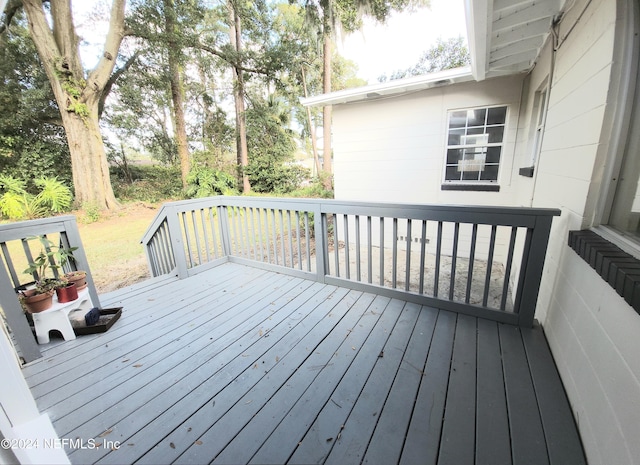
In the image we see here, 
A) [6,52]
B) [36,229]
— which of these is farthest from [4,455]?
[6,52]

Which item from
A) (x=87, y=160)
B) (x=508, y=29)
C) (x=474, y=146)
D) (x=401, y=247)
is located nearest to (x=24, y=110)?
(x=87, y=160)

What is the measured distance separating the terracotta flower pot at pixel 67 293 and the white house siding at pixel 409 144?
14.3ft

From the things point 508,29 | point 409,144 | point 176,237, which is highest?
point 508,29

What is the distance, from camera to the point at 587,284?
1321 millimetres

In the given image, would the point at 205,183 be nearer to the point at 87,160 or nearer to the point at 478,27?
the point at 87,160

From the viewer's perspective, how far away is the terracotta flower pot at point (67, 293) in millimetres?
1975

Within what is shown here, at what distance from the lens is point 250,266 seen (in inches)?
135

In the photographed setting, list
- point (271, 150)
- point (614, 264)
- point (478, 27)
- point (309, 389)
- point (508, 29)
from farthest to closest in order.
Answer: point (271, 150), point (508, 29), point (478, 27), point (309, 389), point (614, 264)

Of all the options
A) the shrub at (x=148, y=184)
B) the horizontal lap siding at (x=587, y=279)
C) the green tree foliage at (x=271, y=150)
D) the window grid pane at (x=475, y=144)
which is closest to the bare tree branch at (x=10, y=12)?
the shrub at (x=148, y=184)

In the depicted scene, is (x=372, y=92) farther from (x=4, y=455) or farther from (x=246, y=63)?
(x=246, y=63)

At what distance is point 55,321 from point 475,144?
5.39 m

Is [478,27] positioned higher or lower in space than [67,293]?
higher

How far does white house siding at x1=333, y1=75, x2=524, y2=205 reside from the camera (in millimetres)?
3916

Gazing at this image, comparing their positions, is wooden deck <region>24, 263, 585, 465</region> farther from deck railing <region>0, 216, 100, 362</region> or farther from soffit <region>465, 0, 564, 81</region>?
soffit <region>465, 0, 564, 81</region>
